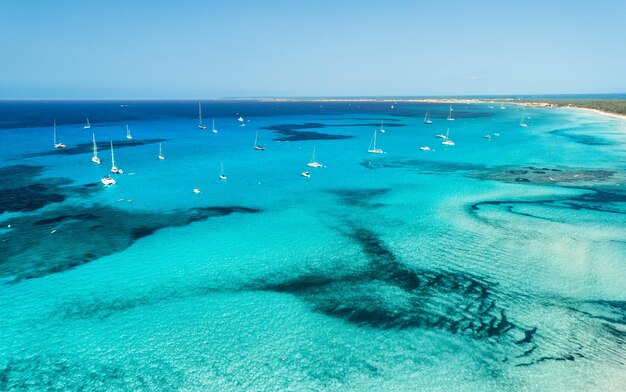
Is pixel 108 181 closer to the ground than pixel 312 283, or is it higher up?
higher up

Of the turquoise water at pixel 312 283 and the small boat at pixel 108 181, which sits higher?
the small boat at pixel 108 181

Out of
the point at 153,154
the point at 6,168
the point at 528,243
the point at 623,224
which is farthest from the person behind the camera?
the point at 153,154

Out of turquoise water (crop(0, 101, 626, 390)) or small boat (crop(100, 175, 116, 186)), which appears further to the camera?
small boat (crop(100, 175, 116, 186))

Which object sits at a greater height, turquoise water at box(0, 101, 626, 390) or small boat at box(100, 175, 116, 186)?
small boat at box(100, 175, 116, 186)

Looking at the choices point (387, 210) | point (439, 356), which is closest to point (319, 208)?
point (387, 210)

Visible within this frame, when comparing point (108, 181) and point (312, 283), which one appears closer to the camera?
point (312, 283)

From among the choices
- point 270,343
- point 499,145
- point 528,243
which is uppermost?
point 499,145

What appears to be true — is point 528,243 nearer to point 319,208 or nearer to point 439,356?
point 439,356

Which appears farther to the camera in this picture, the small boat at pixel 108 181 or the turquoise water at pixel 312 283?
the small boat at pixel 108 181
